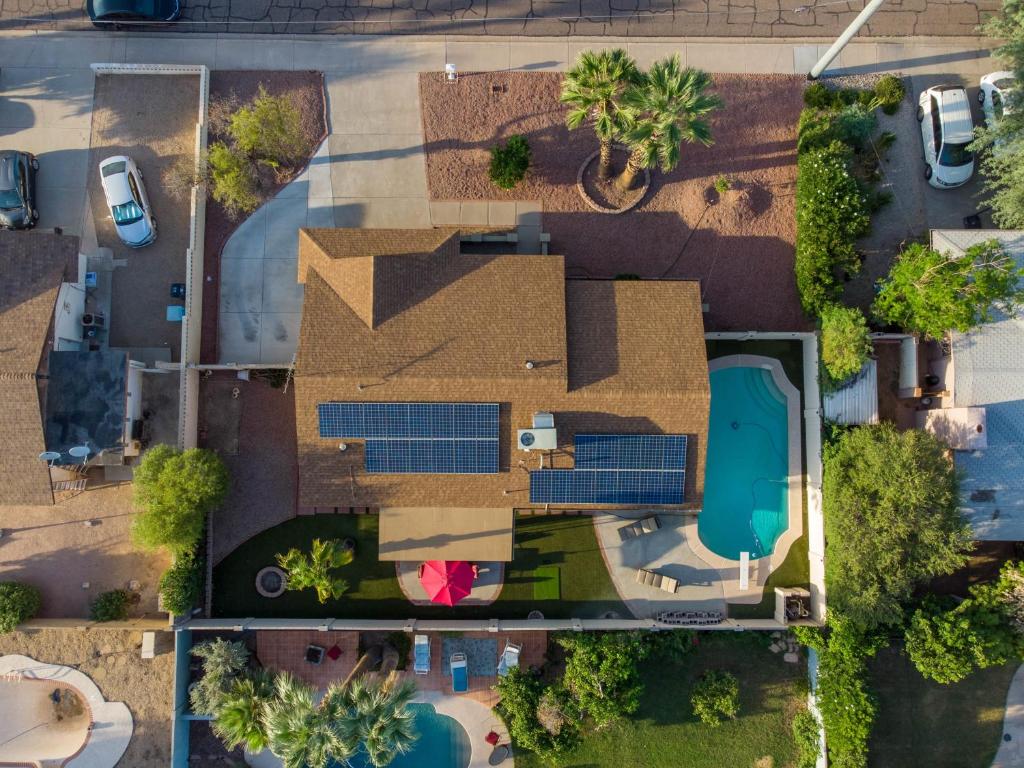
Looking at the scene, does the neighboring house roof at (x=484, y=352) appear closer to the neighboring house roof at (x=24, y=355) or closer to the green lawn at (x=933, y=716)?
the neighboring house roof at (x=24, y=355)

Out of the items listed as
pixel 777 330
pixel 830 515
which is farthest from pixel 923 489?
pixel 777 330

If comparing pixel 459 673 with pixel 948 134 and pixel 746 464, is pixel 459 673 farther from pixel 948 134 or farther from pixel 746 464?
pixel 948 134

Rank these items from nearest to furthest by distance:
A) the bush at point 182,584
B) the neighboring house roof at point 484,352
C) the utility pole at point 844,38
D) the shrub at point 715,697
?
1. the utility pole at point 844,38
2. the neighboring house roof at point 484,352
3. the bush at point 182,584
4. the shrub at point 715,697

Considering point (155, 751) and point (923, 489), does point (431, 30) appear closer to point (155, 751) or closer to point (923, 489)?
point (923, 489)

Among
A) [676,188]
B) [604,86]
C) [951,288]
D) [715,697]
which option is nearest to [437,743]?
[715,697]

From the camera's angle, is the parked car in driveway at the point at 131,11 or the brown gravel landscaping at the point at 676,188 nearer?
the parked car in driveway at the point at 131,11

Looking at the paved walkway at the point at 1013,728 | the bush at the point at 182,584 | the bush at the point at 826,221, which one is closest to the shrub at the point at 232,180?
the bush at the point at 182,584

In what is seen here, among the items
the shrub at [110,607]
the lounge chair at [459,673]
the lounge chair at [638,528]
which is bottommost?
the lounge chair at [459,673]

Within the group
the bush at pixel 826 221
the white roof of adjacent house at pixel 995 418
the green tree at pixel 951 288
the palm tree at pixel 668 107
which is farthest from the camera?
the bush at pixel 826 221
